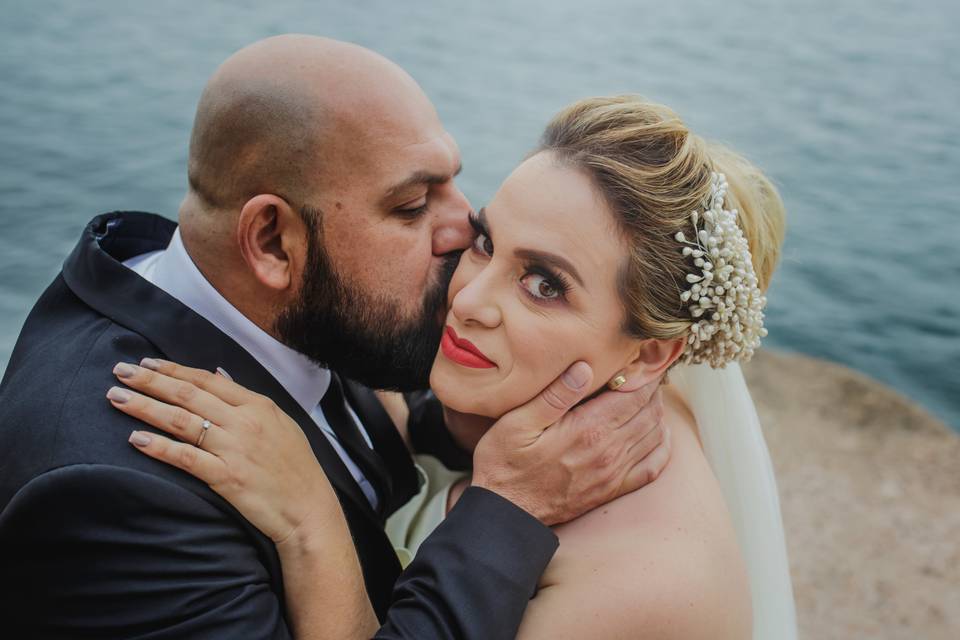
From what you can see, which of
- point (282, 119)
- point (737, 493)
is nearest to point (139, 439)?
point (282, 119)

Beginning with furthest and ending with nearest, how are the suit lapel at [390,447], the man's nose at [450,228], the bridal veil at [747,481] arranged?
the suit lapel at [390,447]
the bridal veil at [747,481]
the man's nose at [450,228]

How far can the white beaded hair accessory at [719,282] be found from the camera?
2918mm

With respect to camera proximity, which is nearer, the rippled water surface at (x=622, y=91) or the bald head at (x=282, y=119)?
the bald head at (x=282, y=119)

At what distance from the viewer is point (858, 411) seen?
7129mm

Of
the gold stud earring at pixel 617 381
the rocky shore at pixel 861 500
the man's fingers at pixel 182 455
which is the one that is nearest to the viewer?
the man's fingers at pixel 182 455

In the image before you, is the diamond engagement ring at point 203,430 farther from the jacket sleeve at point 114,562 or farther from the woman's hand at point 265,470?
the jacket sleeve at point 114,562

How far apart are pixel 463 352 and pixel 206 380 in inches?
33.3

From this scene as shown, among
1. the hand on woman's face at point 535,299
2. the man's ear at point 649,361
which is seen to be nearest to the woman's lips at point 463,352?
the hand on woman's face at point 535,299

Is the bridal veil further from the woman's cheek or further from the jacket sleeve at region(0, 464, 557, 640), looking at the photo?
the jacket sleeve at region(0, 464, 557, 640)

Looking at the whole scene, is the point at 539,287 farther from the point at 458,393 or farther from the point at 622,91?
the point at 622,91

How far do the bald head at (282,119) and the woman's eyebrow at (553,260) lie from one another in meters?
0.65

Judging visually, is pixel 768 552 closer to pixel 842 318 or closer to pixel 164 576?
pixel 164 576

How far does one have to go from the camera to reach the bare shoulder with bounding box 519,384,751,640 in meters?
2.63

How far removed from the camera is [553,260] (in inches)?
111
